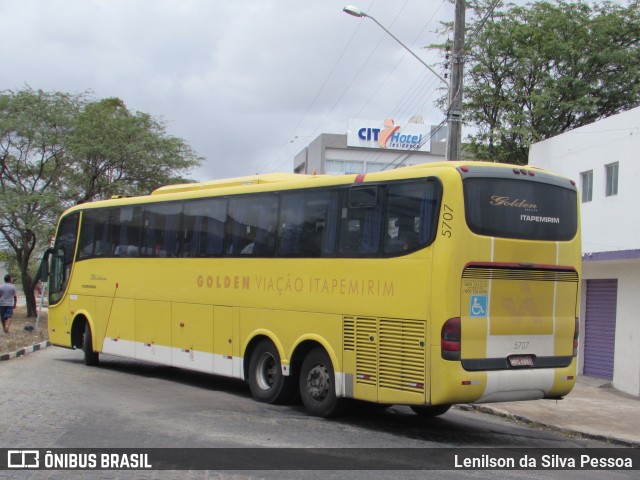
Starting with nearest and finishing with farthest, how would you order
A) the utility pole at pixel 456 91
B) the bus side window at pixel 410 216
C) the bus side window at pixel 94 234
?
the bus side window at pixel 410 216
the utility pole at pixel 456 91
the bus side window at pixel 94 234

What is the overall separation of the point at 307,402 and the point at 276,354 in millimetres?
1085

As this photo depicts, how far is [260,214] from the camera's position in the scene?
40.0ft

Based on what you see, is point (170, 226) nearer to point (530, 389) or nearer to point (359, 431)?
point (359, 431)

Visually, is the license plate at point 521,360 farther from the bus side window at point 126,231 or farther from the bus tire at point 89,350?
the bus tire at point 89,350

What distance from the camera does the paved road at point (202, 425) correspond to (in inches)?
317

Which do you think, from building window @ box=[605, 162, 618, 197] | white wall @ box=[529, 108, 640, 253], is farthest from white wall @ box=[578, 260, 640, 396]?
building window @ box=[605, 162, 618, 197]

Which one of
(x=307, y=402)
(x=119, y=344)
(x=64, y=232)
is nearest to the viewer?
(x=307, y=402)

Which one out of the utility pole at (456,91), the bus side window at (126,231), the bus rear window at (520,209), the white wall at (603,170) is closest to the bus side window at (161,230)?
the bus side window at (126,231)

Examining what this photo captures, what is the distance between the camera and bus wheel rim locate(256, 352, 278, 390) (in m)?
11.9

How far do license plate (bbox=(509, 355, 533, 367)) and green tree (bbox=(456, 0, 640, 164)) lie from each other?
1724 centimetres

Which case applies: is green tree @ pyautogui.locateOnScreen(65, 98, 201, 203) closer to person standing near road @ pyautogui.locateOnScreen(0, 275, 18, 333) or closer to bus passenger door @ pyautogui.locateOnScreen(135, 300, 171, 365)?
person standing near road @ pyautogui.locateOnScreen(0, 275, 18, 333)

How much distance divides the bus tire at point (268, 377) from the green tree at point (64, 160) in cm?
2042

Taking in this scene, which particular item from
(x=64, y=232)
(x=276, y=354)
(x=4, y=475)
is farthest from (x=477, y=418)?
(x=64, y=232)

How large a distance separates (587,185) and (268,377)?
10.4m
